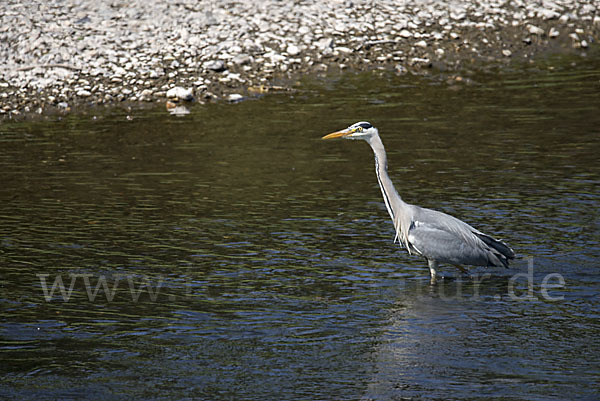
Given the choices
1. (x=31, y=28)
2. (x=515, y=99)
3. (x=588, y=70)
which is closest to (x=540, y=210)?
(x=515, y=99)

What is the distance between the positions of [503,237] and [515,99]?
869cm

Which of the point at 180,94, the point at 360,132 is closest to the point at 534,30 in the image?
the point at 180,94

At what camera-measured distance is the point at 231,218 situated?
42.4 ft

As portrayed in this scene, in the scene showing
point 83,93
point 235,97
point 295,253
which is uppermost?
point 83,93

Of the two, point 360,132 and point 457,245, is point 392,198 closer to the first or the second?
point 360,132

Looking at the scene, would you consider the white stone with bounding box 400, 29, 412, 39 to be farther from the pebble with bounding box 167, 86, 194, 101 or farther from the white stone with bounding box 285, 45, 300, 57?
the pebble with bounding box 167, 86, 194, 101

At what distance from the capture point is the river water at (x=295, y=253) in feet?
26.0

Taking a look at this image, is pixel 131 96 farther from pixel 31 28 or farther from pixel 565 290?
pixel 565 290

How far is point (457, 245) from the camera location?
10375 millimetres

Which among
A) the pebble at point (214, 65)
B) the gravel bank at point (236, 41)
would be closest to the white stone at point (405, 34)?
the gravel bank at point (236, 41)

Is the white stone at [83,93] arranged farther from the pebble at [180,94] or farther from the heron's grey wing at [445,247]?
the heron's grey wing at [445,247]

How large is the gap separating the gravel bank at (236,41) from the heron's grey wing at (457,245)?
10.9 metres

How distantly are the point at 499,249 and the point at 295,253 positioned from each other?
8.20ft

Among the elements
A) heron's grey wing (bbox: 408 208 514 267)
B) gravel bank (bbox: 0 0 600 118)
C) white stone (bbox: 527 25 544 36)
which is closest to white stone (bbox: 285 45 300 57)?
gravel bank (bbox: 0 0 600 118)
